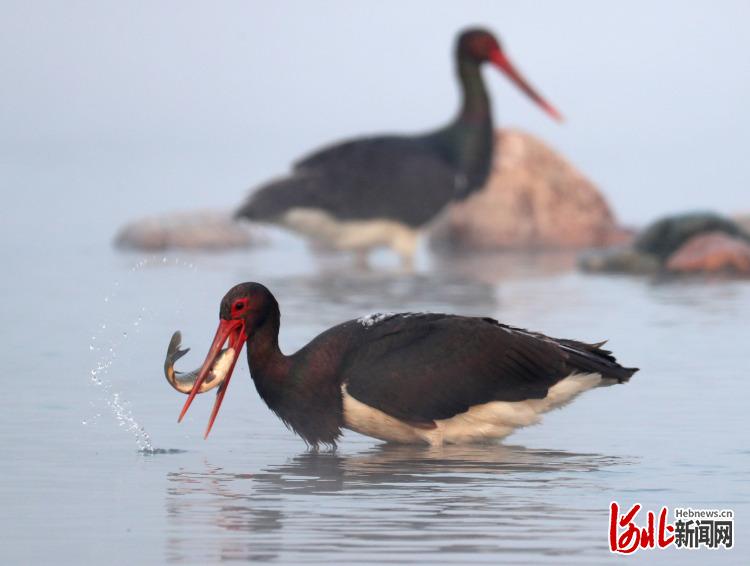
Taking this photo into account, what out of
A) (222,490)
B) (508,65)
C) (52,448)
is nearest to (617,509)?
(222,490)

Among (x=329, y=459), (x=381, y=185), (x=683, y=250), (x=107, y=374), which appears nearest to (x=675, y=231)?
(x=683, y=250)

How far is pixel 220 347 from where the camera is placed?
10.5 meters

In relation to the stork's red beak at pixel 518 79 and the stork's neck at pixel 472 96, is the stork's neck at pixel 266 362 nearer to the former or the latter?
the stork's neck at pixel 472 96

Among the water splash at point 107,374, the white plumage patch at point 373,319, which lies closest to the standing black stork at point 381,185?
the water splash at point 107,374

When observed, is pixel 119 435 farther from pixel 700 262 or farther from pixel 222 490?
pixel 700 262

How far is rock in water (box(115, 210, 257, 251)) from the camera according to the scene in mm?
27219

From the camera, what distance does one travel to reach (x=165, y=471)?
9.85 meters

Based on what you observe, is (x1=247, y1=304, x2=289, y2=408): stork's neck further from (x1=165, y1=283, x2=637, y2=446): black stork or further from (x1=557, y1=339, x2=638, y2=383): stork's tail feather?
(x1=557, y1=339, x2=638, y2=383): stork's tail feather

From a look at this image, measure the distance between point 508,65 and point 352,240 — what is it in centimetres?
345

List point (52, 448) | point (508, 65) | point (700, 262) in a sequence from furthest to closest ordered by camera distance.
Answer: point (508, 65) → point (700, 262) → point (52, 448)

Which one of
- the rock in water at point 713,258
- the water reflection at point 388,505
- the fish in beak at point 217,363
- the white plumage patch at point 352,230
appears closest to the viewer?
the water reflection at point 388,505

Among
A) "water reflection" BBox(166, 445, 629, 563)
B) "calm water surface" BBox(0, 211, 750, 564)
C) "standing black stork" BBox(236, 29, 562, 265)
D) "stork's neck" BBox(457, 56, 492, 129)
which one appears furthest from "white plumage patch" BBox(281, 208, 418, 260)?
"water reflection" BBox(166, 445, 629, 563)

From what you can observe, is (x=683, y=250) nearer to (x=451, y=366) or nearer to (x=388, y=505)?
(x=451, y=366)

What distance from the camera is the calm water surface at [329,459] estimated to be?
8.02 meters
